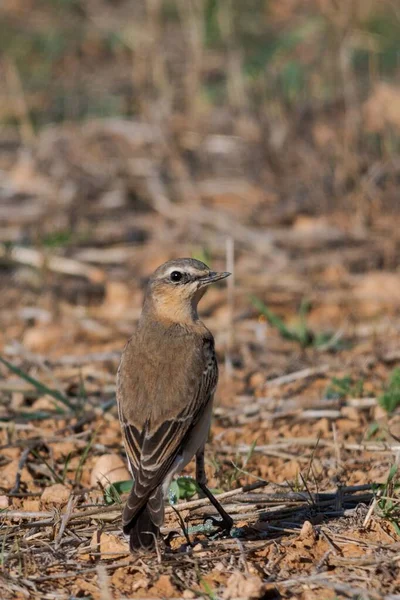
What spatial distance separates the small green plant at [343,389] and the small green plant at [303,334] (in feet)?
2.91

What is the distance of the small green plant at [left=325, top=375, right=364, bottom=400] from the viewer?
7863mm

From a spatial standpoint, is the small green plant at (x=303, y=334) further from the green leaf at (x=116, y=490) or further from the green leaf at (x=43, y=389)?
the green leaf at (x=116, y=490)

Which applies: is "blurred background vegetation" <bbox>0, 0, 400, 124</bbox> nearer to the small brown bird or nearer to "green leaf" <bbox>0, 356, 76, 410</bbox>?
the small brown bird

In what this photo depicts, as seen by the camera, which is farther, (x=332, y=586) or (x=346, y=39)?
(x=346, y=39)

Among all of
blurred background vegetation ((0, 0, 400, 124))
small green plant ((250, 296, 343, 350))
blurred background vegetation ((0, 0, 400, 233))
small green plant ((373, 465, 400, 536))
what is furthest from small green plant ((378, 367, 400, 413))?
blurred background vegetation ((0, 0, 400, 124))

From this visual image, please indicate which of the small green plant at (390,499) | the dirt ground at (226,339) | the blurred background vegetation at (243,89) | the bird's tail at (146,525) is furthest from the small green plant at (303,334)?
the bird's tail at (146,525)

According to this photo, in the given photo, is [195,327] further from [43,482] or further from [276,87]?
[276,87]

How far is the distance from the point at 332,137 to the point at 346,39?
110 centimetres

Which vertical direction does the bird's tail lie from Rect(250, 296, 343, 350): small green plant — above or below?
below

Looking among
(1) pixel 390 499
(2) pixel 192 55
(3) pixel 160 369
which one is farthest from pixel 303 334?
(2) pixel 192 55

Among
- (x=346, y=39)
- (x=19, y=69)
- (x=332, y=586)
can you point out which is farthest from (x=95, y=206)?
(x=332, y=586)

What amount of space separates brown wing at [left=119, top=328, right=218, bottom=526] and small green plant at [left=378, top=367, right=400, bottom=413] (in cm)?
152

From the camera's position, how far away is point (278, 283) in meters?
10.5

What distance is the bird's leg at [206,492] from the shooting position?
5954 mm
